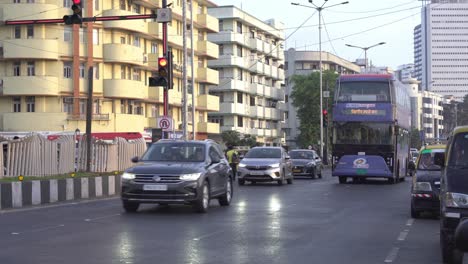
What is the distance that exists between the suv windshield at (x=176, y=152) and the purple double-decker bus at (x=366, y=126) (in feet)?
47.0

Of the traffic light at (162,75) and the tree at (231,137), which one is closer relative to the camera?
the traffic light at (162,75)

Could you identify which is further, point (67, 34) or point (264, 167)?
point (67, 34)

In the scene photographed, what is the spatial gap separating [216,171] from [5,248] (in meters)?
7.63

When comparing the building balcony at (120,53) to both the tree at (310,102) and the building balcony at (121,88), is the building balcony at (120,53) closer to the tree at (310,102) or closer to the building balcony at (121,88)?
the building balcony at (121,88)

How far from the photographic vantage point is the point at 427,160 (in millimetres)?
16438

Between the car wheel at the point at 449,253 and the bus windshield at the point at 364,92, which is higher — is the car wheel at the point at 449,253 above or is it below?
Answer: below

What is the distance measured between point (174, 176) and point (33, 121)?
129ft

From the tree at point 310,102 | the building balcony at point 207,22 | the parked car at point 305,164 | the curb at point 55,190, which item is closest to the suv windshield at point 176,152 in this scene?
the curb at point 55,190

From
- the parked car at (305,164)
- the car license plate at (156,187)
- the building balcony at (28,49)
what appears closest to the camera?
the car license plate at (156,187)

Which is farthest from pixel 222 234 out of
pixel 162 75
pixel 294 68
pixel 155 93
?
pixel 294 68

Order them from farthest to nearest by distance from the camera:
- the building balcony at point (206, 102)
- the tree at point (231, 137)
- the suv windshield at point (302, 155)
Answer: the tree at point (231, 137) < the building balcony at point (206, 102) < the suv windshield at point (302, 155)

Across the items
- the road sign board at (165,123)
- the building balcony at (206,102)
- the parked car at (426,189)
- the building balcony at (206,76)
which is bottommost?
the parked car at (426,189)

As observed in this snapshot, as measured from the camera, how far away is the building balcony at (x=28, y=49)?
172 feet

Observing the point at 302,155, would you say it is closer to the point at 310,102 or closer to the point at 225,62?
the point at 225,62
